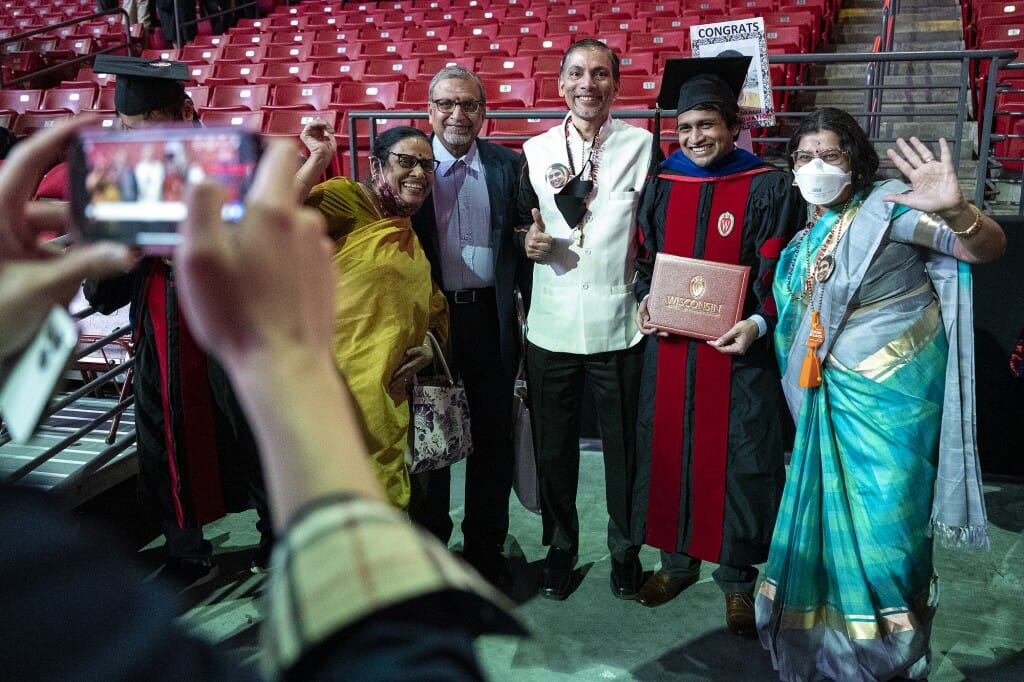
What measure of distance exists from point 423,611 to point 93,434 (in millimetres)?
3289

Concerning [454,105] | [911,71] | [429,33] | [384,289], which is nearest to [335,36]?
[429,33]

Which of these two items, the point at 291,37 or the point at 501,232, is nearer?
the point at 501,232

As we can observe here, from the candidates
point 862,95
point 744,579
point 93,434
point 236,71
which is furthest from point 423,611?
point 236,71

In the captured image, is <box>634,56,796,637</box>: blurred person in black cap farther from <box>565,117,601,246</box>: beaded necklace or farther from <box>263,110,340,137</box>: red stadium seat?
<box>263,110,340,137</box>: red stadium seat

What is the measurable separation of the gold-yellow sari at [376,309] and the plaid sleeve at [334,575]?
1943 millimetres

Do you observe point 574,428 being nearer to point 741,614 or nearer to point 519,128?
point 741,614

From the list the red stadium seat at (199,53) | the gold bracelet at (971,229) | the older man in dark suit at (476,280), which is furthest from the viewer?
the red stadium seat at (199,53)

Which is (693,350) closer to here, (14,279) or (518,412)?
(518,412)

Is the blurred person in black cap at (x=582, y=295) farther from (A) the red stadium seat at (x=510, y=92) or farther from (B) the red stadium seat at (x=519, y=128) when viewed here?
(A) the red stadium seat at (x=510, y=92)

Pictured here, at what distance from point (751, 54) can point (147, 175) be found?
9.44ft

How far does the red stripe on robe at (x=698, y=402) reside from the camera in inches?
104

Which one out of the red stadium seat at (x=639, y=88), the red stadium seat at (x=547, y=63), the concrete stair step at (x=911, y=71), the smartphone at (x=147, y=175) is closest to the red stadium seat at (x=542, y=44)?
the red stadium seat at (x=547, y=63)

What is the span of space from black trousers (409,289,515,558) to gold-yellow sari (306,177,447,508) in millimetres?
388

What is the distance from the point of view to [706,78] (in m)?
2.59
